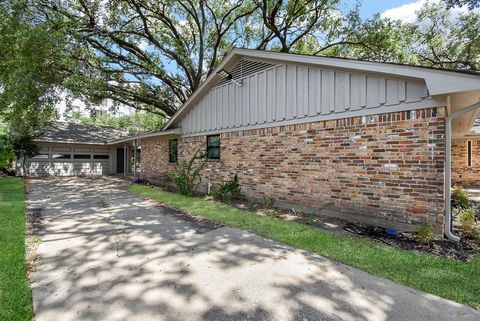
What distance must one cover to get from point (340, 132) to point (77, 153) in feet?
61.6

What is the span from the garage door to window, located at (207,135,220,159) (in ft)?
43.2

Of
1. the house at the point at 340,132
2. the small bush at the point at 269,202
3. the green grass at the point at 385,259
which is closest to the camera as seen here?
the green grass at the point at 385,259

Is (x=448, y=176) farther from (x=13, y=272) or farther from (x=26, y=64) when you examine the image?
(x=26, y=64)

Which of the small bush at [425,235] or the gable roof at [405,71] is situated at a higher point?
the gable roof at [405,71]

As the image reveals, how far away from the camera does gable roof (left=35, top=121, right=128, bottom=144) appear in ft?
56.1

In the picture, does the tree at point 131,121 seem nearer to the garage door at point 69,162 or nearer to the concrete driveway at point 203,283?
the garage door at point 69,162

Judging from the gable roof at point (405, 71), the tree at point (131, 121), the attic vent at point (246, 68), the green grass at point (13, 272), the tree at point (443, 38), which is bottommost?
the green grass at point (13, 272)

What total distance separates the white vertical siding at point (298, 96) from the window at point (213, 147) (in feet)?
1.19

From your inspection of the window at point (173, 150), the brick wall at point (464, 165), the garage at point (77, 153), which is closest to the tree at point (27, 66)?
the garage at point (77, 153)

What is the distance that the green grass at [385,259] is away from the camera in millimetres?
2902

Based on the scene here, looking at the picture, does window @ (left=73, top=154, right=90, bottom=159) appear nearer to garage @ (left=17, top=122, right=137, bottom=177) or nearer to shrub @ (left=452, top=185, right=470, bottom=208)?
garage @ (left=17, top=122, right=137, bottom=177)

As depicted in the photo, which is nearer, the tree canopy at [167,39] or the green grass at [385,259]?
the green grass at [385,259]

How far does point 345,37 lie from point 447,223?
41.4 ft

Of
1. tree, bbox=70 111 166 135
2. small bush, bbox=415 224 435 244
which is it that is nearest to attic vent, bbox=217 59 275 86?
small bush, bbox=415 224 435 244
